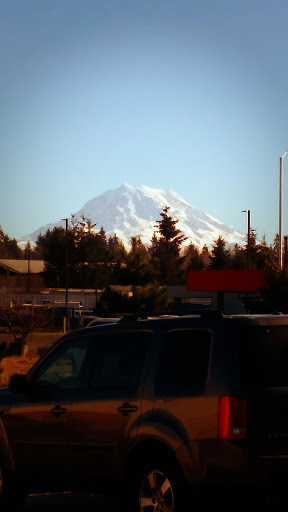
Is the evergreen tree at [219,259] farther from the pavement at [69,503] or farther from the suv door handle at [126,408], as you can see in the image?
the suv door handle at [126,408]

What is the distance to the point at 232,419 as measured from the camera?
274 inches

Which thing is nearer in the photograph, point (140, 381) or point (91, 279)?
point (140, 381)

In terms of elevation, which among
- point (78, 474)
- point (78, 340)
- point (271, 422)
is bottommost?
point (78, 474)

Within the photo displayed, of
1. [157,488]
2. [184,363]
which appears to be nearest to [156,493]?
[157,488]

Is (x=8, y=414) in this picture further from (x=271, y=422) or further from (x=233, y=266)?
(x=233, y=266)

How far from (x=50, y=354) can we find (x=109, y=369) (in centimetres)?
85

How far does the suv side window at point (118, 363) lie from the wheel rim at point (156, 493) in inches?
28.0

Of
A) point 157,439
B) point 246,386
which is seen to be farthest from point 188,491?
point 246,386

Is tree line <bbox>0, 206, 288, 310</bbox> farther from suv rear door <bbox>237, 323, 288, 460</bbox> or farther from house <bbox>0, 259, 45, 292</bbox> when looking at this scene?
suv rear door <bbox>237, 323, 288, 460</bbox>

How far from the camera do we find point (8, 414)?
9000 mm

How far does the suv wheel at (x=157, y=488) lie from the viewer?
7.36m

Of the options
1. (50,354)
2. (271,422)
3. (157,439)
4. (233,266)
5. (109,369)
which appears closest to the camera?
(271,422)

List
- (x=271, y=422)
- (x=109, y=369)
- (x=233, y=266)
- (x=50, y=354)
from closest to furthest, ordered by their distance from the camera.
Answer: (x=271, y=422), (x=109, y=369), (x=50, y=354), (x=233, y=266)

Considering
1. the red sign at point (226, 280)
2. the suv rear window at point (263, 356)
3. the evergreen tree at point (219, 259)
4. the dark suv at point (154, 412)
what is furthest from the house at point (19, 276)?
the suv rear window at point (263, 356)
